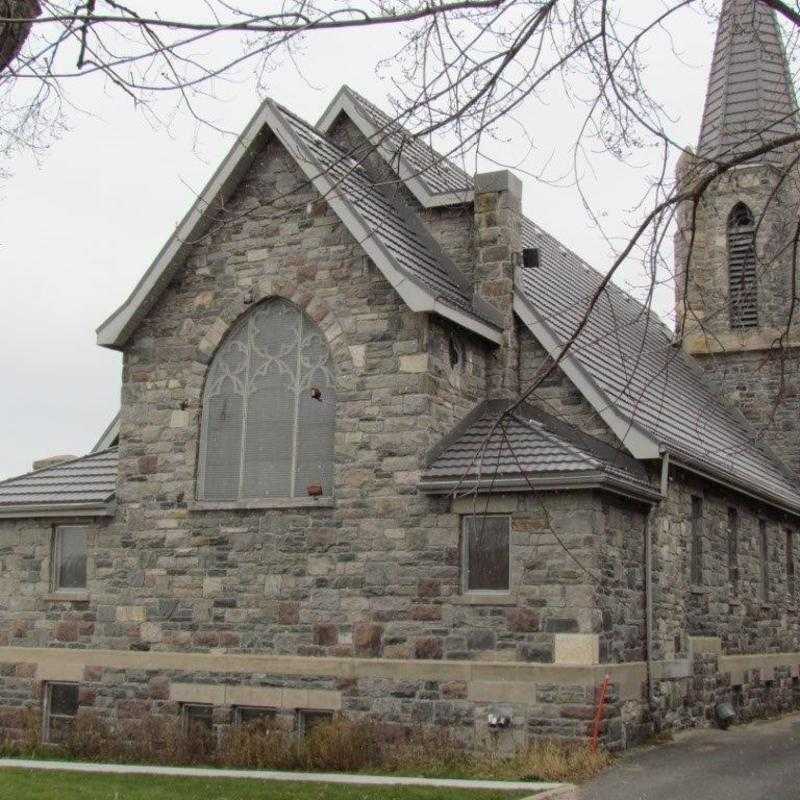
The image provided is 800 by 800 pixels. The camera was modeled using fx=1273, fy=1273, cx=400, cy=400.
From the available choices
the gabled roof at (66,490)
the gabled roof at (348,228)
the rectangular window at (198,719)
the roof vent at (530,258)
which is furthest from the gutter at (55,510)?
the roof vent at (530,258)

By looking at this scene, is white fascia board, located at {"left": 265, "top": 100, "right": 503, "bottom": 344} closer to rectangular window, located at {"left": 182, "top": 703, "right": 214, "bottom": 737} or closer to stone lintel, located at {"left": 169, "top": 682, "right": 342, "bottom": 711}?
stone lintel, located at {"left": 169, "top": 682, "right": 342, "bottom": 711}

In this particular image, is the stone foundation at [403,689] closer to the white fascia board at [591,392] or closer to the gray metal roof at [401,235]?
the white fascia board at [591,392]

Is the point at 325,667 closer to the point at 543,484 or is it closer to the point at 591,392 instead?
the point at 543,484

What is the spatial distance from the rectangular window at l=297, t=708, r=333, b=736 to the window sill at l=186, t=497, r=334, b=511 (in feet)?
8.40

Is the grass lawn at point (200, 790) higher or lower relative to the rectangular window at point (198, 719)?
lower

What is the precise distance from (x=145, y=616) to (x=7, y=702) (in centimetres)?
263

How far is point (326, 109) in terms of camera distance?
69.4 ft

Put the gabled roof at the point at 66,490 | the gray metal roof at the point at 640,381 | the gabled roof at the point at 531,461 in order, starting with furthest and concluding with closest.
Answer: the gabled roof at the point at 66,490 < the gray metal roof at the point at 640,381 < the gabled roof at the point at 531,461

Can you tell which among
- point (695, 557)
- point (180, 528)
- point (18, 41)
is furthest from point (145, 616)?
point (18, 41)

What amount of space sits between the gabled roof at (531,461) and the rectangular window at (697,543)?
2.25 metres

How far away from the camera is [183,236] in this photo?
1758 centimetres

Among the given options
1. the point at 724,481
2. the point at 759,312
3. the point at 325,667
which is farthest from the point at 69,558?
the point at 759,312

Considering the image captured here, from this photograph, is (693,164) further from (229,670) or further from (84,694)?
(84,694)

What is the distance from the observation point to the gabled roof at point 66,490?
1767 centimetres
